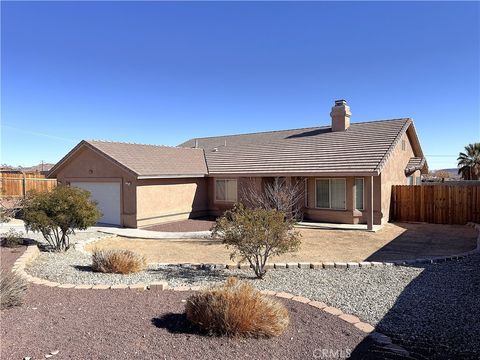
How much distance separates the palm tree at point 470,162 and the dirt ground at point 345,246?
90.1 feet

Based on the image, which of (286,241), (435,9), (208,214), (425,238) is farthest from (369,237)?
(208,214)

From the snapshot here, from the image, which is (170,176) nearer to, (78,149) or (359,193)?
(78,149)

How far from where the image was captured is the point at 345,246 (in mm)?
12797

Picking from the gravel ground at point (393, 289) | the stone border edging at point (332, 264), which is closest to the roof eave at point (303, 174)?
the stone border edging at point (332, 264)

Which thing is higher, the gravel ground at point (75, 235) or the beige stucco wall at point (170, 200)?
the beige stucco wall at point (170, 200)

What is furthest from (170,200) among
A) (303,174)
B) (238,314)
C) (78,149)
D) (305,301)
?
(238,314)

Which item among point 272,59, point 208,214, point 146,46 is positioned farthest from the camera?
point 208,214

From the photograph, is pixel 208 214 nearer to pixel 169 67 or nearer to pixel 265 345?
pixel 169 67

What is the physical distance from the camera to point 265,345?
14.4 ft

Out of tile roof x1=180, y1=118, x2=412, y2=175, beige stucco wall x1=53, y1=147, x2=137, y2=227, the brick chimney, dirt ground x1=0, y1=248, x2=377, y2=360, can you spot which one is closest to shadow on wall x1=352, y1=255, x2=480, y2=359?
dirt ground x1=0, y1=248, x2=377, y2=360

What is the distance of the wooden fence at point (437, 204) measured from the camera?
1773 cm

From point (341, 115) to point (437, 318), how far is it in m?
18.0

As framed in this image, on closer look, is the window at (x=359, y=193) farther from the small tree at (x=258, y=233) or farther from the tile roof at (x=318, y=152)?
the small tree at (x=258, y=233)

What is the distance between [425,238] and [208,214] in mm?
13126
